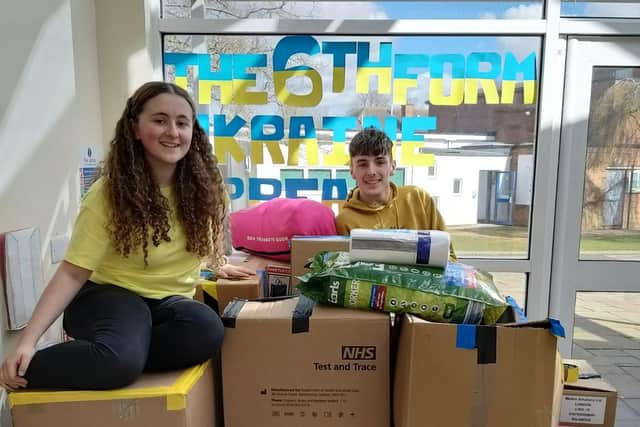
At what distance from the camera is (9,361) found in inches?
41.9

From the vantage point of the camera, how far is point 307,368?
4.04 ft

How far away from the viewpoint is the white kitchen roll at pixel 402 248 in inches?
49.1

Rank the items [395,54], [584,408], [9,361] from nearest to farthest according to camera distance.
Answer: [9,361] → [584,408] → [395,54]

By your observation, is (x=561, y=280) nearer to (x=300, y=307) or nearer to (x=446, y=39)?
(x=446, y=39)

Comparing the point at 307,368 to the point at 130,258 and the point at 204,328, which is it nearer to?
the point at 204,328

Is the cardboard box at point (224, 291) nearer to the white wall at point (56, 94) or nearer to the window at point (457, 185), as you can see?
the white wall at point (56, 94)

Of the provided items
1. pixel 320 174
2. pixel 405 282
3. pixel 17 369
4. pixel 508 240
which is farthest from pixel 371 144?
pixel 17 369

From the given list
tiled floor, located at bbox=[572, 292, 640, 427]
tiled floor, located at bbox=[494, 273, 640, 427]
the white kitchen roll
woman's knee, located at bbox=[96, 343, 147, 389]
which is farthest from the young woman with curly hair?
tiled floor, located at bbox=[572, 292, 640, 427]

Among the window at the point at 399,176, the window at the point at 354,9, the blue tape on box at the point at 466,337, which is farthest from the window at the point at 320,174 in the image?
the blue tape on box at the point at 466,337

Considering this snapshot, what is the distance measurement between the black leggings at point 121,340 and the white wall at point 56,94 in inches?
15.0

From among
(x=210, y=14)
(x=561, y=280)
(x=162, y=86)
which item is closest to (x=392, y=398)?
(x=162, y=86)

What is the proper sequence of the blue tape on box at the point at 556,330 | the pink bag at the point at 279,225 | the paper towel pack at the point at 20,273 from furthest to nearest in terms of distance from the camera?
the pink bag at the point at 279,225 < the paper towel pack at the point at 20,273 < the blue tape on box at the point at 556,330

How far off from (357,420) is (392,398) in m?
0.11

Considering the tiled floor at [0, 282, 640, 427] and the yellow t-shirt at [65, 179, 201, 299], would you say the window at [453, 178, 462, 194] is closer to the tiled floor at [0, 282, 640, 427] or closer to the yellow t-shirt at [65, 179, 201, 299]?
the tiled floor at [0, 282, 640, 427]
